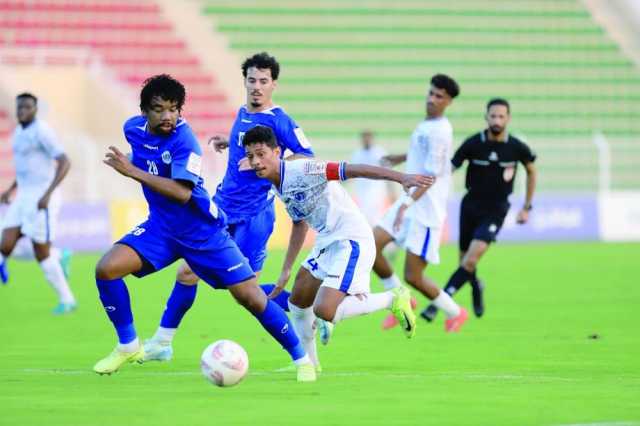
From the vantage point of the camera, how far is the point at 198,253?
8.65 metres

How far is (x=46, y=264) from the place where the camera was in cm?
1415

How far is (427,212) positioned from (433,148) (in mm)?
706

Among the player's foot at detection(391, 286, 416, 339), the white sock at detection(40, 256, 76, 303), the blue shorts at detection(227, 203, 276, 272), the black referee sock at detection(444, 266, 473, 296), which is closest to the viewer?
the player's foot at detection(391, 286, 416, 339)

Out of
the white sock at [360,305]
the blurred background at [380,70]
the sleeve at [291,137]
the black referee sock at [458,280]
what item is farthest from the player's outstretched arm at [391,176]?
the blurred background at [380,70]

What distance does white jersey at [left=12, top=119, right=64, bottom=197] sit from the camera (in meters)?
14.0

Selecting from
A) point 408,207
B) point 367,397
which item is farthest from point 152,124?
point 408,207

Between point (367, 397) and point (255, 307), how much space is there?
1114 millimetres

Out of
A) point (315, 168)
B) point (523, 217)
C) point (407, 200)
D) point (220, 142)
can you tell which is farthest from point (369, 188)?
point (315, 168)

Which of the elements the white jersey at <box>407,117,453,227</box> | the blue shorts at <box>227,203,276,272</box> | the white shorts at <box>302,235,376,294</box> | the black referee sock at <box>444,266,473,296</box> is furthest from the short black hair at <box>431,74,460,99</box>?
the white shorts at <box>302,235,376,294</box>

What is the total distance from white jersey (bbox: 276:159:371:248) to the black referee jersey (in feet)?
13.0

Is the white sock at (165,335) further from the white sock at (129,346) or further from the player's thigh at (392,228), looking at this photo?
the player's thigh at (392,228)

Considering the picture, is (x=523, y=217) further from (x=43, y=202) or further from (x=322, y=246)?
(x=43, y=202)

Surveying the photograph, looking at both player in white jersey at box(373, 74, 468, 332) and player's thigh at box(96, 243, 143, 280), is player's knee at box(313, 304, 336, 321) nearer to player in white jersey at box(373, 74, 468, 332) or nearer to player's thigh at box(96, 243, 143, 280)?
player's thigh at box(96, 243, 143, 280)

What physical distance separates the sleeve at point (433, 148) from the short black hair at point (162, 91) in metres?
4.01
